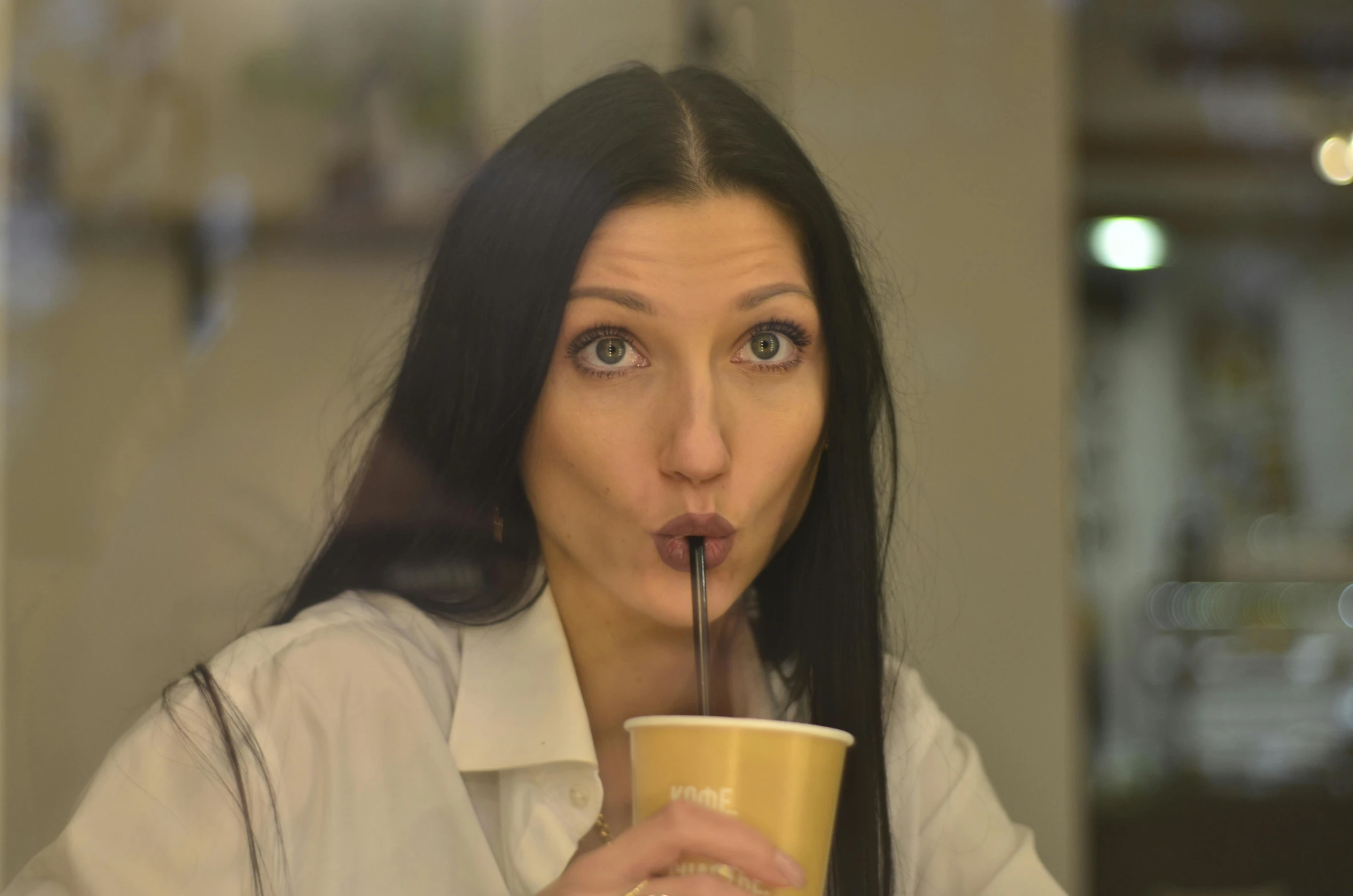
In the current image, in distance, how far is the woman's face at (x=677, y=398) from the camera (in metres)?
0.54

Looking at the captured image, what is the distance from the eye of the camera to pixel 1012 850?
2.17 feet

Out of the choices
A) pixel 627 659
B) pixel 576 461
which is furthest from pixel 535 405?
pixel 627 659

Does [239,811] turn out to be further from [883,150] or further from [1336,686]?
[1336,686]

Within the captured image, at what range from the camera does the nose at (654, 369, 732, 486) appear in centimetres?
54

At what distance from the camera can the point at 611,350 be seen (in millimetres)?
551

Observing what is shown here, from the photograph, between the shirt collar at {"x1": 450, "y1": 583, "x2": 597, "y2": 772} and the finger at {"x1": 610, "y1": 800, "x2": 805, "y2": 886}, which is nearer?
the finger at {"x1": 610, "y1": 800, "x2": 805, "y2": 886}

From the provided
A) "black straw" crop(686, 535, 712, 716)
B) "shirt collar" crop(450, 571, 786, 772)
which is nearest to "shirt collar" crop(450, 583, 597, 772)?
"shirt collar" crop(450, 571, 786, 772)

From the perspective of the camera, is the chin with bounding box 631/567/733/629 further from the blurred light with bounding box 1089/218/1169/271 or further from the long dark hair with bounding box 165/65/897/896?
the blurred light with bounding box 1089/218/1169/271

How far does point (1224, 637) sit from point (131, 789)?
1055mm

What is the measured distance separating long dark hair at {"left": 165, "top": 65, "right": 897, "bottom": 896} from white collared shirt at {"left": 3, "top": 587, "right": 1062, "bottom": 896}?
0.05ft

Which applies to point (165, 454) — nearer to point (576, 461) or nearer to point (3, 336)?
point (3, 336)

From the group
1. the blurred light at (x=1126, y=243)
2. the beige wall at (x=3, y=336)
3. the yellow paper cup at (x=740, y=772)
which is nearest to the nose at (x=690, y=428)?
the yellow paper cup at (x=740, y=772)

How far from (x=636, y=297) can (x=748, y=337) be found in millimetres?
56

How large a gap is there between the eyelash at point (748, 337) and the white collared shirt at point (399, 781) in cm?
15
